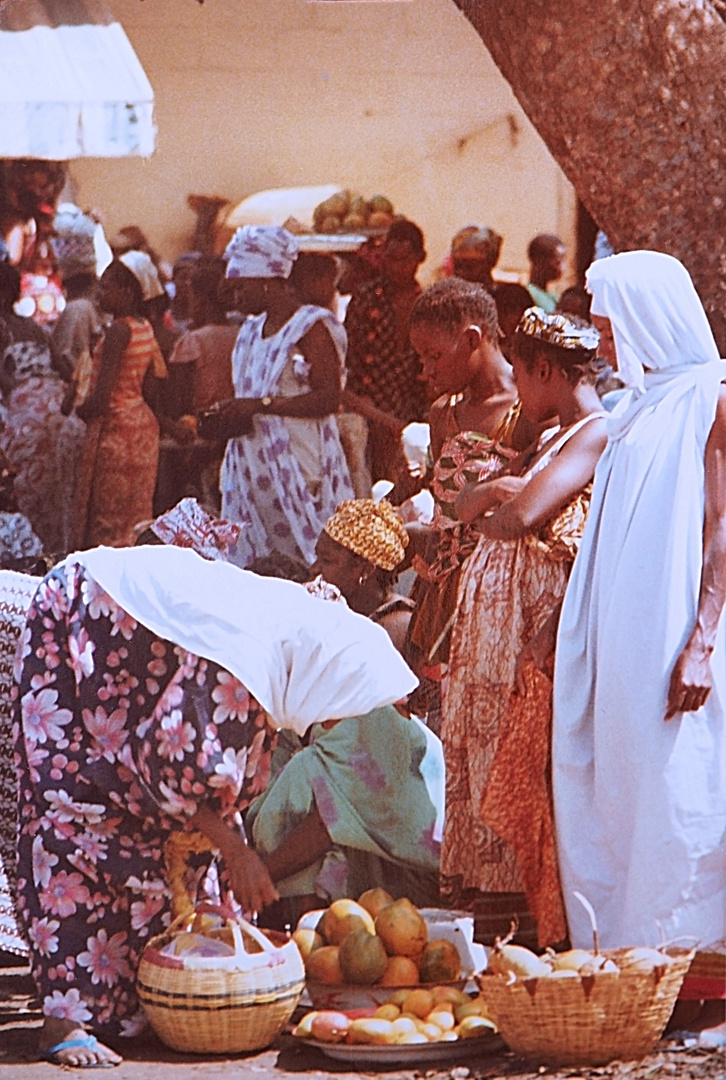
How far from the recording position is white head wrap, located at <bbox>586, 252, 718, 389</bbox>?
4.50 meters

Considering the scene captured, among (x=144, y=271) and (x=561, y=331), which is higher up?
(x=144, y=271)

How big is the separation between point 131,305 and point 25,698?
123 cm

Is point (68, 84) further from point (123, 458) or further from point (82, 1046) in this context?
point (82, 1046)

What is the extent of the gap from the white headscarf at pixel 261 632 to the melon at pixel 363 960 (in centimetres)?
56

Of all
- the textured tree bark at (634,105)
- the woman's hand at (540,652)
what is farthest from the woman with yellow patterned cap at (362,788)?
the textured tree bark at (634,105)

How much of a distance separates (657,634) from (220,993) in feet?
4.50

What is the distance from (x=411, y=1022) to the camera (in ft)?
14.8

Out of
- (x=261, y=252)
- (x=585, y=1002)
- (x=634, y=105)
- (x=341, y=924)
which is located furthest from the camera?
(x=261, y=252)

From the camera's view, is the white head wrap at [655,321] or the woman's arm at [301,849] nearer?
the white head wrap at [655,321]

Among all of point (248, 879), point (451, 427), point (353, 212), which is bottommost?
point (248, 879)

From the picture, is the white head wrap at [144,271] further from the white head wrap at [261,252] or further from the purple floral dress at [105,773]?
the purple floral dress at [105,773]

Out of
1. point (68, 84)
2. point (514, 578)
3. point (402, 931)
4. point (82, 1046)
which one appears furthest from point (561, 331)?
point (82, 1046)

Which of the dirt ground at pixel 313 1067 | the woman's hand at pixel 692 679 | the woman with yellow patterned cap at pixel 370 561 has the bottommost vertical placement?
the dirt ground at pixel 313 1067

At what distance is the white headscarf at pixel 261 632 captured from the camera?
173 inches
